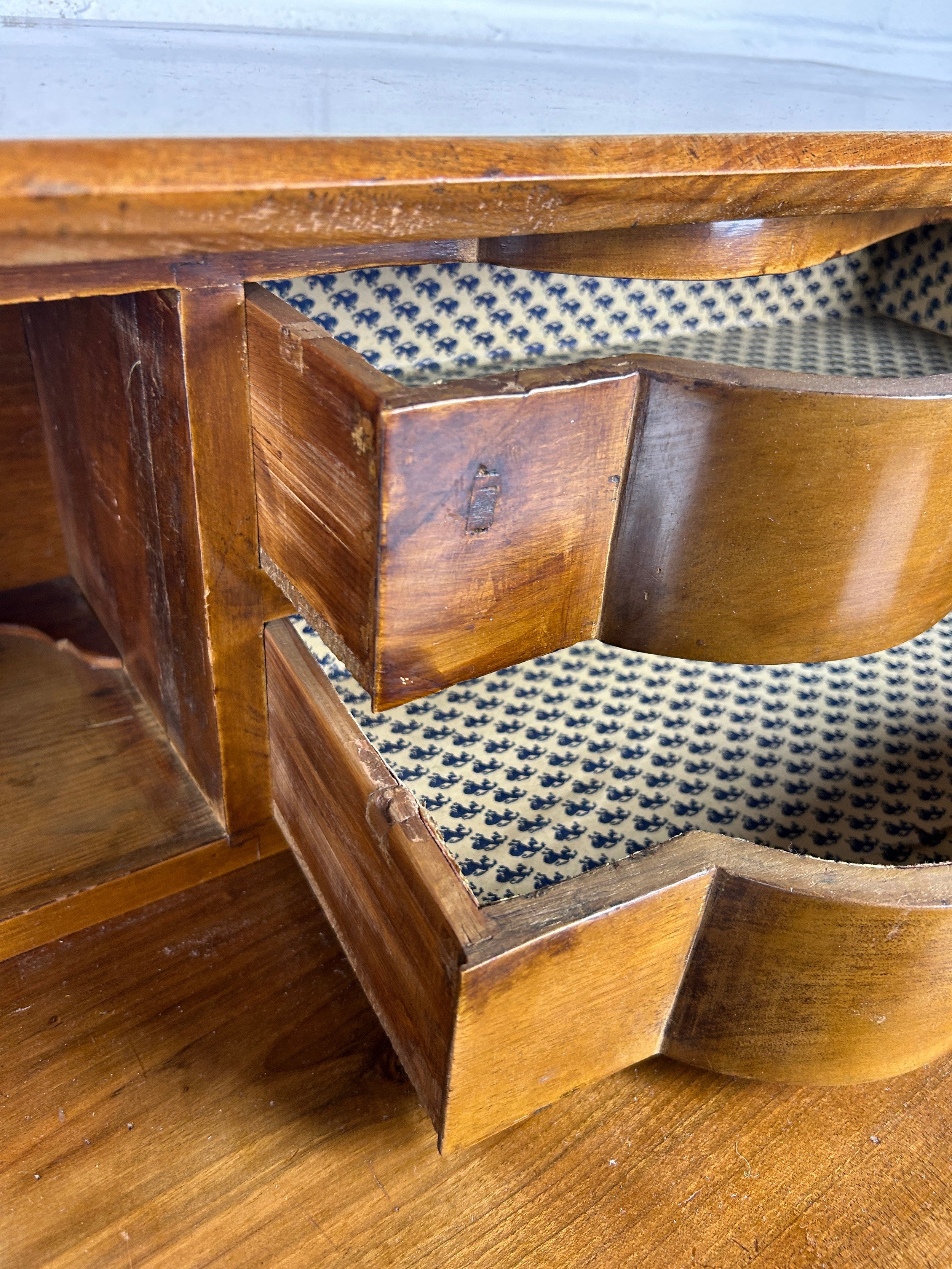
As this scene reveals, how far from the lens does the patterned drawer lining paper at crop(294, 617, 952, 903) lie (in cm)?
72

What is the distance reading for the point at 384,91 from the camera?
2.09 feet

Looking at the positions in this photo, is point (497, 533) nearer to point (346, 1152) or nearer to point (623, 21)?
point (346, 1152)

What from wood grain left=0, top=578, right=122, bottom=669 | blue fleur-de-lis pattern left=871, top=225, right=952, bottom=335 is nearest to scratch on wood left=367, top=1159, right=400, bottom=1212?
wood grain left=0, top=578, right=122, bottom=669

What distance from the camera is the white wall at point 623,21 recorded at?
0.82m

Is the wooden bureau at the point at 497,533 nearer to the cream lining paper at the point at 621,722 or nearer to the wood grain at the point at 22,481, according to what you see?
the cream lining paper at the point at 621,722

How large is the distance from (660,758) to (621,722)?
57mm

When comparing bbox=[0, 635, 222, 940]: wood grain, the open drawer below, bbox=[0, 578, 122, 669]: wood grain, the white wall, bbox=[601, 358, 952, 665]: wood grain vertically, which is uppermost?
the white wall

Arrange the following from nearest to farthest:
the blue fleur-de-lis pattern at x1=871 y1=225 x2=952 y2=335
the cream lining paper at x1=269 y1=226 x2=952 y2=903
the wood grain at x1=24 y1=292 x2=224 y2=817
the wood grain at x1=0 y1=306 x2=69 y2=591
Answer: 1. the wood grain at x1=24 y1=292 x2=224 y2=817
2. the cream lining paper at x1=269 y1=226 x2=952 y2=903
3. the wood grain at x1=0 y1=306 x2=69 y2=591
4. the blue fleur-de-lis pattern at x1=871 y1=225 x2=952 y2=335

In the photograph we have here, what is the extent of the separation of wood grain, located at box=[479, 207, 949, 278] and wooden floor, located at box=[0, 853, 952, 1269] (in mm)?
545

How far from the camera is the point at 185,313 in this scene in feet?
1.83

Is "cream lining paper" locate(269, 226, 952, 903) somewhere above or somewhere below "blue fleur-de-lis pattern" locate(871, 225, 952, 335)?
below

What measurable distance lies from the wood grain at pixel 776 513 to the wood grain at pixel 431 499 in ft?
0.10

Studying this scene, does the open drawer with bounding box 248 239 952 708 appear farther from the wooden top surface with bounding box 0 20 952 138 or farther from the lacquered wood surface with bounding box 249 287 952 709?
the wooden top surface with bounding box 0 20 952 138

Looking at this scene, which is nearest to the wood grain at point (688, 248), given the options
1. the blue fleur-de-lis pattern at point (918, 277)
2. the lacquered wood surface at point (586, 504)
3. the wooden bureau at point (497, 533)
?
the wooden bureau at point (497, 533)
